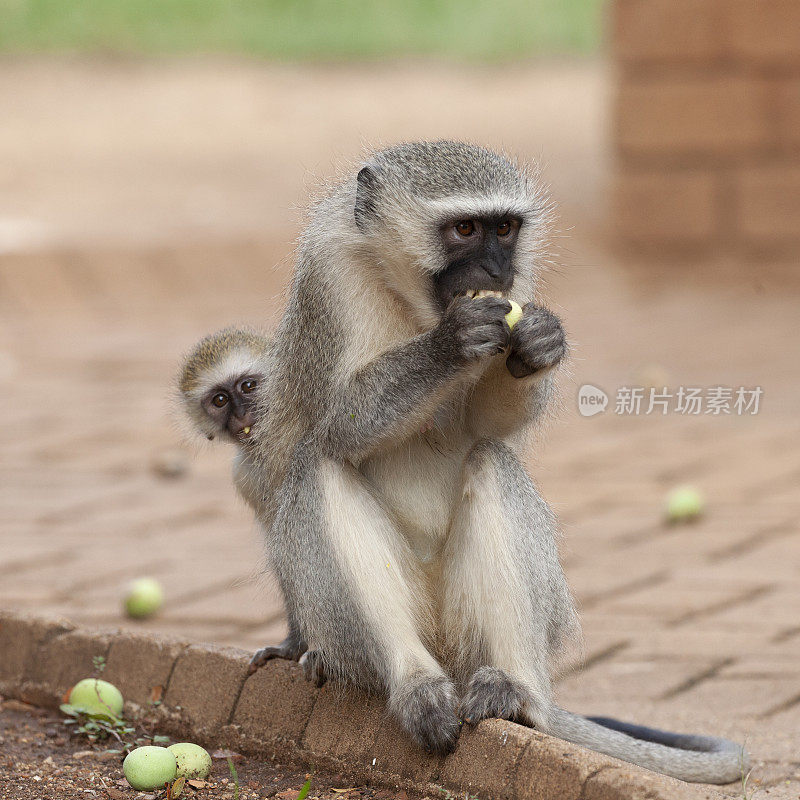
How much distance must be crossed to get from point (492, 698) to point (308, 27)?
25.2 meters

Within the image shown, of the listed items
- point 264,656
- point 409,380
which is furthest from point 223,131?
point 409,380

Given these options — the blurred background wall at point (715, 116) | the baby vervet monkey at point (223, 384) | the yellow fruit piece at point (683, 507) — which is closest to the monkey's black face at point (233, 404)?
the baby vervet monkey at point (223, 384)

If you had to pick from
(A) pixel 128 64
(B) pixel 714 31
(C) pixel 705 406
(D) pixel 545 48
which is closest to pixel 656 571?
(C) pixel 705 406

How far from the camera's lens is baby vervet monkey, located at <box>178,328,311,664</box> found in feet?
13.6

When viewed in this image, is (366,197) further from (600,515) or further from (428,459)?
(600,515)

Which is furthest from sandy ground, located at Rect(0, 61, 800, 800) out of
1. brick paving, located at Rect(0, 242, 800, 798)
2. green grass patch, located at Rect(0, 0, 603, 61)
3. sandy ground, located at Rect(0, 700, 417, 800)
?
green grass patch, located at Rect(0, 0, 603, 61)

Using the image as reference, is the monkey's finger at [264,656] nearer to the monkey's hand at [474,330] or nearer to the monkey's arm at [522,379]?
the monkey's arm at [522,379]

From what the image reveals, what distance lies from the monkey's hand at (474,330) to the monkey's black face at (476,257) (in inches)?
5.6

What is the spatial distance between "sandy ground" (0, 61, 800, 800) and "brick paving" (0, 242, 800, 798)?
0.01 meters

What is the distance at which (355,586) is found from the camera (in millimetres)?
2992

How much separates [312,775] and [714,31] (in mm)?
8825

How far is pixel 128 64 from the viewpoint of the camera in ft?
81.8

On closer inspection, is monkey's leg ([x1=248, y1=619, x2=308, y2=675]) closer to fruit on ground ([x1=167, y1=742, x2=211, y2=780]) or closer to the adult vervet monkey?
the adult vervet monkey

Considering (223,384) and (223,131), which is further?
(223,131)
